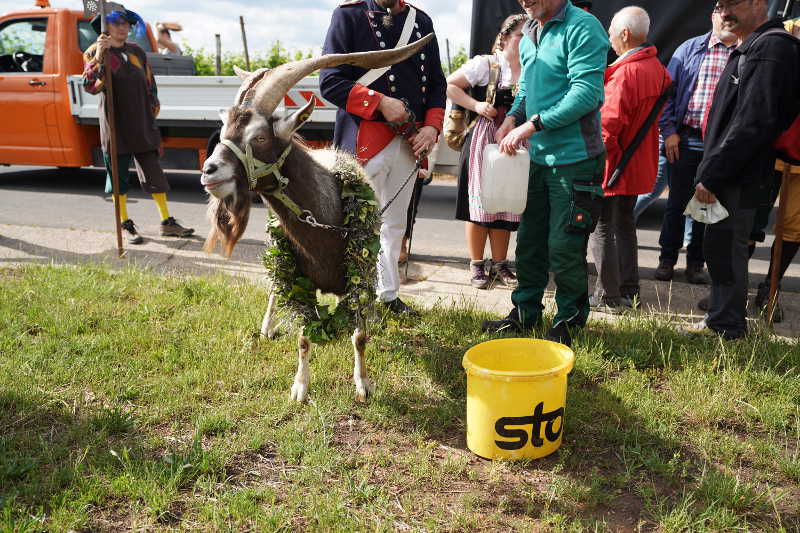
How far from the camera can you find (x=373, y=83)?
13.4ft

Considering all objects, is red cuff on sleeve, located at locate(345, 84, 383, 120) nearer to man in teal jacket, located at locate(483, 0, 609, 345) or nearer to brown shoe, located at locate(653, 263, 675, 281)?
man in teal jacket, located at locate(483, 0, 609, 345)

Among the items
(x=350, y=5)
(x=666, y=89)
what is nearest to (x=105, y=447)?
(x=350, y=5)

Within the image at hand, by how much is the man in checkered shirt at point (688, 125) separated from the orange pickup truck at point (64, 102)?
4.58 metres

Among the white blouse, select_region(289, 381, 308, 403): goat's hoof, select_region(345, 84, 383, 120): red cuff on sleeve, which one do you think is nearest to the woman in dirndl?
the white blouse

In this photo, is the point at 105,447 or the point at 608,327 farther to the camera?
the point at 608,327

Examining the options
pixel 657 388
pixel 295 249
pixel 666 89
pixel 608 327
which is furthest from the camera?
pixel 666 89

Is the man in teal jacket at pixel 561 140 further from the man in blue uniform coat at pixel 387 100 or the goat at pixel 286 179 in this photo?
the goat at pixel 286 179

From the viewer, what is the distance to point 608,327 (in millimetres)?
4422

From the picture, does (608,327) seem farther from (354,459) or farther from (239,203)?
(239,203)

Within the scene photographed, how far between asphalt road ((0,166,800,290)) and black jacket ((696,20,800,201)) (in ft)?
7.13

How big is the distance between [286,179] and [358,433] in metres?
1.39

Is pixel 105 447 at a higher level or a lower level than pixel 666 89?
lower

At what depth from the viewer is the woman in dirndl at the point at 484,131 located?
4922 mm

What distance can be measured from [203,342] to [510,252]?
3834mm
